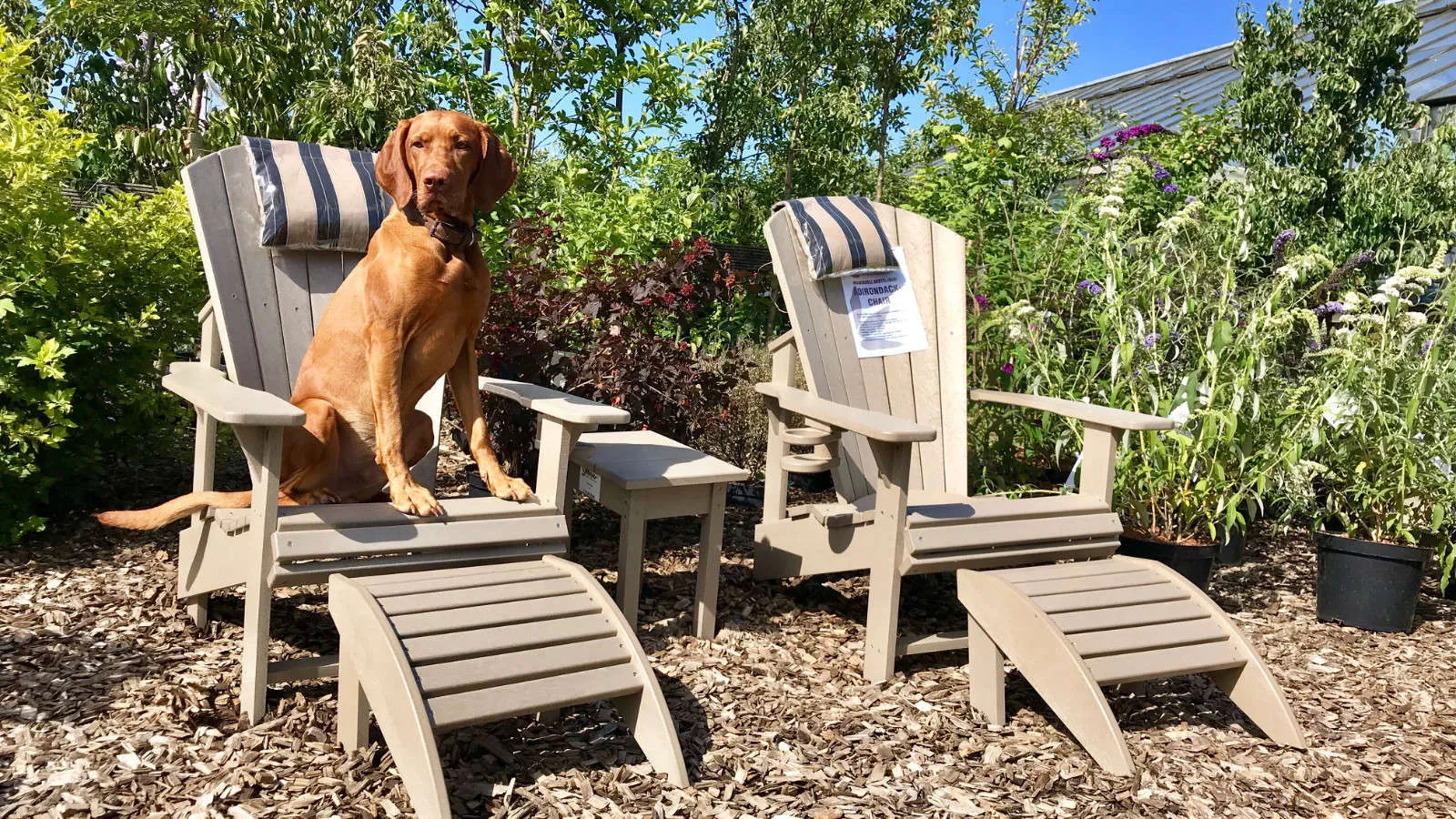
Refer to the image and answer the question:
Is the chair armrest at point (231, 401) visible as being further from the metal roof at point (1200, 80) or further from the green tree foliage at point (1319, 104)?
the metal roof at point (1200, 80)

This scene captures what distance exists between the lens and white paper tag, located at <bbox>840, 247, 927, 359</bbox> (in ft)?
11.8

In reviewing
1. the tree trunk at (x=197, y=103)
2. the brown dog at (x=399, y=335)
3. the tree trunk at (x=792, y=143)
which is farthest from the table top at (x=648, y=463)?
the tree trunk at (x=792, y=143)

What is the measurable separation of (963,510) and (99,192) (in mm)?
5646

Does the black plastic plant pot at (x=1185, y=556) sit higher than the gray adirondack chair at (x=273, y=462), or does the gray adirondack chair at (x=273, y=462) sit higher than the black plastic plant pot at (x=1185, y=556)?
the gray adirondack chair at (x=273, y=462)

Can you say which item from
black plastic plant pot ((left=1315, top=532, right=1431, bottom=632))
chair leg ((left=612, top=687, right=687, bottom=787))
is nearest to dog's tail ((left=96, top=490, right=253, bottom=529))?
chair leg ((left=612, top=687, right=687, bottom=787))

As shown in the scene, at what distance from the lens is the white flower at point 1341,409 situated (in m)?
3.55

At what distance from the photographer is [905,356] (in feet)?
11.9

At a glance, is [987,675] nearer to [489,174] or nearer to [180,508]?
[489,174]

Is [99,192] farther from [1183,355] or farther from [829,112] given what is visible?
[1183,355]

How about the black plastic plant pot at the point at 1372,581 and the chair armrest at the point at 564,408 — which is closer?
the chair armrest at the point at 564,408

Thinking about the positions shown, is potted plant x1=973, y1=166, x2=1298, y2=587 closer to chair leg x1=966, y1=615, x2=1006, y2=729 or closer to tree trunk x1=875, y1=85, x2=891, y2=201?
chair leg x1=966, y1=615, x2=1006, y2=729

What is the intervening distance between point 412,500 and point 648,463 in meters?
0.81

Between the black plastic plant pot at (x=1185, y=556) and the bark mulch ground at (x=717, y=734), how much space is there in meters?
0.30

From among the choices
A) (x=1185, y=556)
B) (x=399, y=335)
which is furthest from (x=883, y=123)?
(x=399, y=335)
